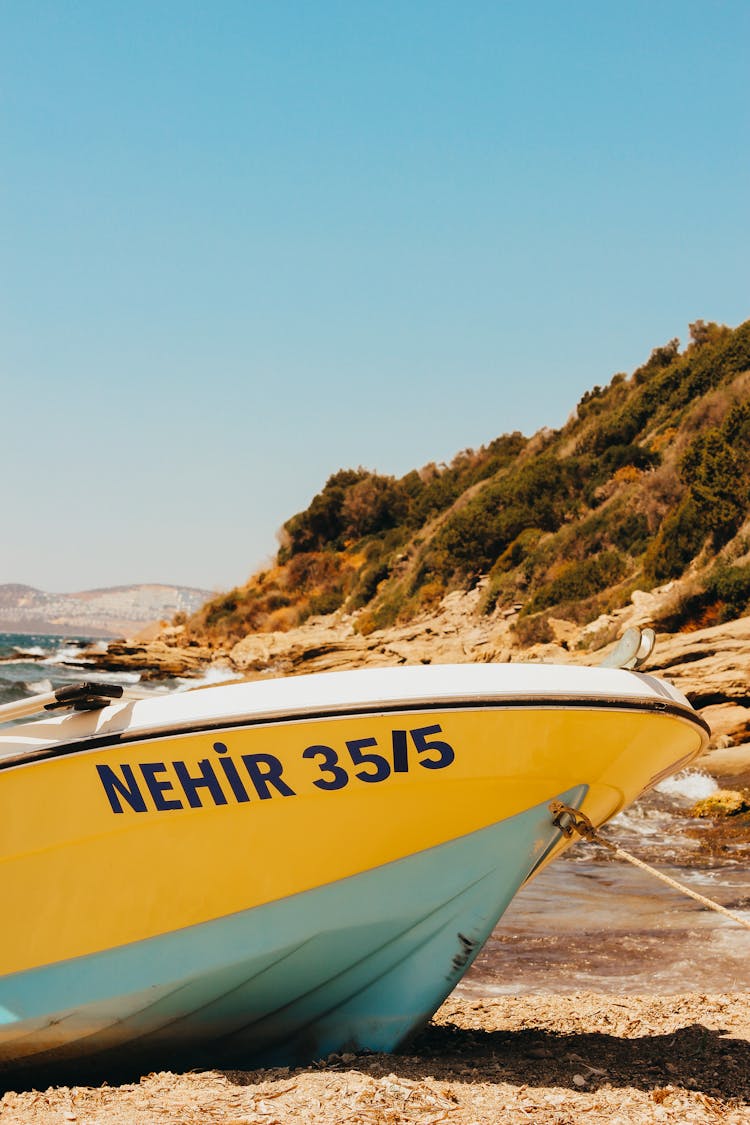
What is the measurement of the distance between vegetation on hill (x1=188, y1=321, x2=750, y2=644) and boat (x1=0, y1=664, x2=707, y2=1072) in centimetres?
1546

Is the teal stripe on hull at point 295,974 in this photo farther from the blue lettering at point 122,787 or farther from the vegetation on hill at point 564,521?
the vegetation on hill at point 564,521

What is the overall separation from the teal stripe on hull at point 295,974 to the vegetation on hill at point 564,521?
15.4 meters

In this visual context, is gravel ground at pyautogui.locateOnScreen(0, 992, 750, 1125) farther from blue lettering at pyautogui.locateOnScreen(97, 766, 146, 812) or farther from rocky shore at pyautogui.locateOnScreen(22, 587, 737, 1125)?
blue lettering at pyautogui.locateOnScreen(97, 766, 146, 812)

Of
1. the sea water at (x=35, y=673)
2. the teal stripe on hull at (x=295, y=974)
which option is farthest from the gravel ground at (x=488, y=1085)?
the sea water at (x=35, y=673)

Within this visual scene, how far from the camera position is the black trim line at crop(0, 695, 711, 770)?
3.56 metres

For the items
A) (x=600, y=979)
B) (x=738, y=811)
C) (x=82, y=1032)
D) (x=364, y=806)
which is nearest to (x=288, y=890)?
(x=364, y=806)

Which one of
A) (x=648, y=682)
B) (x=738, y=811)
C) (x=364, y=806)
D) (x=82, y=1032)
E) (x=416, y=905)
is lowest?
(x=738, y=811)

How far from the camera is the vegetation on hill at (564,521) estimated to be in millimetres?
22547

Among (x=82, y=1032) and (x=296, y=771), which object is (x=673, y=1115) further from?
(x=82, y=1032)

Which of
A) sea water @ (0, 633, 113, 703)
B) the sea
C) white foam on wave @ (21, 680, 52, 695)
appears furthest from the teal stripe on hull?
white foam on wave @ (21, 680, 52, 695)

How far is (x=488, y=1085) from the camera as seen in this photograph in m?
3.52

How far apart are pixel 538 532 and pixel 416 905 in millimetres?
29840

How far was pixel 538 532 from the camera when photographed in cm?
3312

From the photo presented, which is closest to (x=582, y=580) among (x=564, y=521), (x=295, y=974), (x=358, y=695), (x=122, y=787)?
(x=564, y=521)
